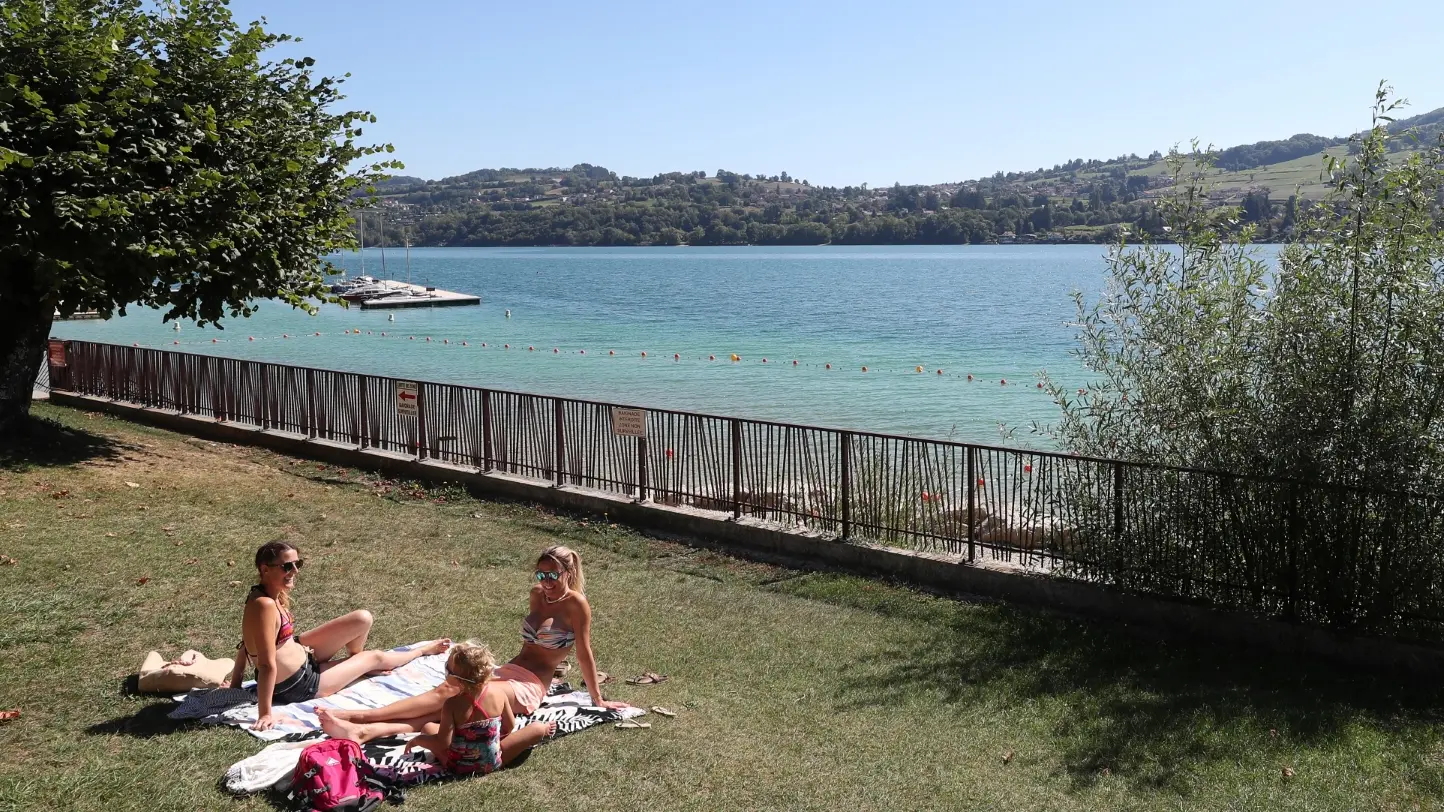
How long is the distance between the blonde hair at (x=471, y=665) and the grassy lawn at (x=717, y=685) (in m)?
0.53

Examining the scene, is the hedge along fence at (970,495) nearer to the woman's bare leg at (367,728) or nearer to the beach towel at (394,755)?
the beach towel at (394,755)

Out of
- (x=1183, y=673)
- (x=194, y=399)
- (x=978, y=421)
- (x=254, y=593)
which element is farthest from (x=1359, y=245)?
(x=978, y=421)

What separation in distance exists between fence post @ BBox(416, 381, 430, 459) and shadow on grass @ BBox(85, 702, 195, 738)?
348 inches

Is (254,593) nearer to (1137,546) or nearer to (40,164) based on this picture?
(1137,546)

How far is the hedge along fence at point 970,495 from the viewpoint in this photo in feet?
28.7

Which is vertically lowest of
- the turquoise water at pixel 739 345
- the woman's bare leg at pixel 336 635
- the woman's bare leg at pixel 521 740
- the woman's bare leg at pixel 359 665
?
the turquoise water at pixel 739 345

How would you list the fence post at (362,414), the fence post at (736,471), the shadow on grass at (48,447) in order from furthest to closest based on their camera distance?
1. the fence post at (362,414)
2. the shadow on grass at (48,447)
3. the fence post at (736,471)

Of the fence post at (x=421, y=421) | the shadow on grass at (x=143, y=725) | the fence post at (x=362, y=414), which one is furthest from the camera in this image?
the fence post at (x=362, y=414)

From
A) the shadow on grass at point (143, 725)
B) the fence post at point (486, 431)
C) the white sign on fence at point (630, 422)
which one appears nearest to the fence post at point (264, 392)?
the fence post at point (486, 431)

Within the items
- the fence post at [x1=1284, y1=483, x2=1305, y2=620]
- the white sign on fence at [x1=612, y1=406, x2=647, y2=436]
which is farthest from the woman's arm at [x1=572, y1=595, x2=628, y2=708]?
the white sign on fence at [x1=612, y1=406, x2=647, y2=436]

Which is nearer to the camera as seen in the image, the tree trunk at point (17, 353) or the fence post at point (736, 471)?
the fence post at point (736, 471)

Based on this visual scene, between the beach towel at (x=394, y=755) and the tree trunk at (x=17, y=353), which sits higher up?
the tree trunk at (x=17, y=353)

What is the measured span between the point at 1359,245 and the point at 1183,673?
3.39 meters

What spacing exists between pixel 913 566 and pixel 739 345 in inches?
1929
